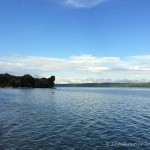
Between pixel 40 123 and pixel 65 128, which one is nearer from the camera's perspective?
pixel 65 128

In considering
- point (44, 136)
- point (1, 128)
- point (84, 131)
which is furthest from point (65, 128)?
point (1, 128)

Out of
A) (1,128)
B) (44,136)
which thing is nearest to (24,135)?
(44,136)

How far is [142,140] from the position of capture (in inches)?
1529

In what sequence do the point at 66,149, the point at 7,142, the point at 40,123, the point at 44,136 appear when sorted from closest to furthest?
the point at 66,149 → the point at 7,142 → the point at 44,136 → the point at 40,123

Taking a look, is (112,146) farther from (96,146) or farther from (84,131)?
(84,131)

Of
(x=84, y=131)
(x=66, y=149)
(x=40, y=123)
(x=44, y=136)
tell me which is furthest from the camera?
(x=40, y=123)

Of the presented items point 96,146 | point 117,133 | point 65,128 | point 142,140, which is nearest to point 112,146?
point 96,146

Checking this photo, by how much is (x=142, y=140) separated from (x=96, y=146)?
783cm

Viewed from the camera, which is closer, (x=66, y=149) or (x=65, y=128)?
(x=66, y=149)

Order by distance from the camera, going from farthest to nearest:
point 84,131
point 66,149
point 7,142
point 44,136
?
point 84,131
point 44,136
point 7,142
point 66,149

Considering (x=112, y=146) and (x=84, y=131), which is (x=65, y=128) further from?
(x=112, y=146)

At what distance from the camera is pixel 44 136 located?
1634 inches

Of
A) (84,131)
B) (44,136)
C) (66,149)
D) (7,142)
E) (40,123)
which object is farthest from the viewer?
(40,123)

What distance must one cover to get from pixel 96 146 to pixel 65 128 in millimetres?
13653
